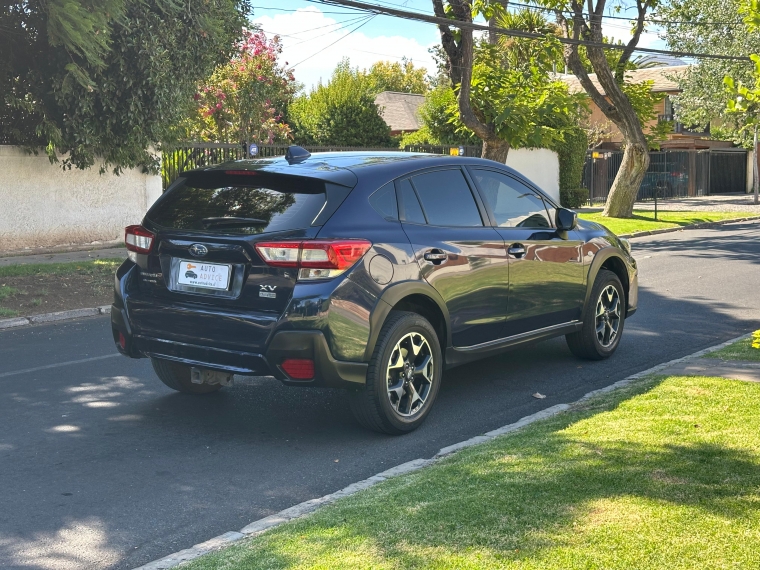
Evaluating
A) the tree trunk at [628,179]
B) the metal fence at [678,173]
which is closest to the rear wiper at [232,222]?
the tree trunk at [628,179]

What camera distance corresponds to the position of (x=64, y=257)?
17.9 meters

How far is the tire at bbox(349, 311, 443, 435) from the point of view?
605 cm

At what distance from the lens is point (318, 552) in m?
4.01

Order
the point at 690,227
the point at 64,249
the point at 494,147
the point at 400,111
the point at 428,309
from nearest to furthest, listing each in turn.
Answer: the point at 428,309
the point at 64,249
the point at 494,147
the point at 690,227
the point at 400,111

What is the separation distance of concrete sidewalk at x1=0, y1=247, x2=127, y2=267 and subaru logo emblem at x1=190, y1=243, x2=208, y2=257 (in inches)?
450

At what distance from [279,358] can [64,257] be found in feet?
43.5

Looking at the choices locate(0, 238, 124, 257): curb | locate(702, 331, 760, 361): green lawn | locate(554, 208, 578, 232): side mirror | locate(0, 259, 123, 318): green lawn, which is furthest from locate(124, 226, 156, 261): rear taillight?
locate(0, 238, 124, 257): curb

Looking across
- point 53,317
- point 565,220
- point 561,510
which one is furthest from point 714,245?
point 561,510

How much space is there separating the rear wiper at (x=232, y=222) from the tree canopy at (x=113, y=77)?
9328 millimetres

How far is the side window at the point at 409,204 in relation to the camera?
21.3 feet

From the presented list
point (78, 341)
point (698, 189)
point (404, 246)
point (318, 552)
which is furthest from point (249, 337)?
point (698, 189)

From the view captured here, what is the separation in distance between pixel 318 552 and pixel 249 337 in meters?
2.08

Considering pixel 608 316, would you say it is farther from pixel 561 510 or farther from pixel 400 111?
pixel 400 111

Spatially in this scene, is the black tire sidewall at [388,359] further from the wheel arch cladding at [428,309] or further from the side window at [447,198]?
the side window at [447,198]
